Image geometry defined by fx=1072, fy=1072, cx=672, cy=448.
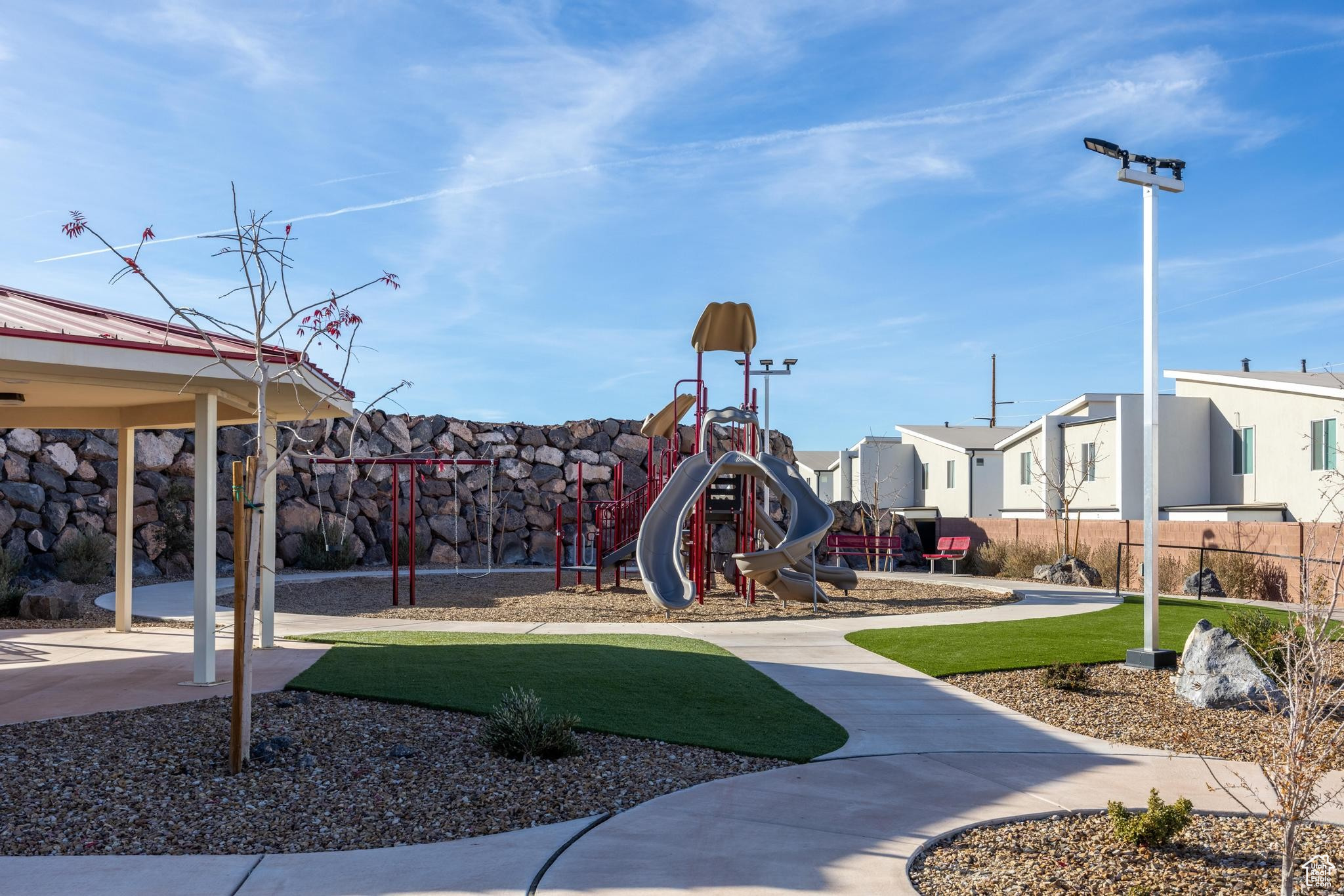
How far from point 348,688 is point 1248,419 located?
2579cm

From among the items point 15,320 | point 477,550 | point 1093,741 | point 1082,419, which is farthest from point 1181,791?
point 1082,419

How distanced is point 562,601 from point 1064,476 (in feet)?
65.8

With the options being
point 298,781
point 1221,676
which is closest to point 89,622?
point 298,781

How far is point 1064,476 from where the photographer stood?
32594 millimetres

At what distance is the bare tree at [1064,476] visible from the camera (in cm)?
3186

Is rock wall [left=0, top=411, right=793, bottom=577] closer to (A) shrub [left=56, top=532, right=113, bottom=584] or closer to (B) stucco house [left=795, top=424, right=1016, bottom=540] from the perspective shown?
(A) shrub [left=56, top=532, right=113, bottom=584]

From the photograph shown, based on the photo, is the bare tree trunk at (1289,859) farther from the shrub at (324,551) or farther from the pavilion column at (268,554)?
the shrub at (324,551)

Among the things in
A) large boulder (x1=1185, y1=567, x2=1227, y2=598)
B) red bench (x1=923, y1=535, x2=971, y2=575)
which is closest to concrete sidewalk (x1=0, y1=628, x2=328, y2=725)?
large boulder (x1=1185, y1=567, x2=1227, y2=598)

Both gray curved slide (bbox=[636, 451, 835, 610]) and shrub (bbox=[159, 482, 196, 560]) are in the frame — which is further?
shrub (bbox=[159, 482, 196, 560])

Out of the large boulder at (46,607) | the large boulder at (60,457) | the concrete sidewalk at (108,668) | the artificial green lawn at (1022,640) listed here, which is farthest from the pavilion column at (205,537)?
the large boulder at (60,457)

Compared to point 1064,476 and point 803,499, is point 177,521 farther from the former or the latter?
point 1064,476

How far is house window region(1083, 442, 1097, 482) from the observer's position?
31.9m

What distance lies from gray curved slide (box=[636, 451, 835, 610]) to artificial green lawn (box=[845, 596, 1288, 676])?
272 centimetres

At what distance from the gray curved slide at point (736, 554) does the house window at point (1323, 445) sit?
14.2m
